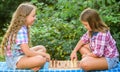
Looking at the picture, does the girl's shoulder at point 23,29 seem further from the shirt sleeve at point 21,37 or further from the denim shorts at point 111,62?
the denim shorts at point 111,62

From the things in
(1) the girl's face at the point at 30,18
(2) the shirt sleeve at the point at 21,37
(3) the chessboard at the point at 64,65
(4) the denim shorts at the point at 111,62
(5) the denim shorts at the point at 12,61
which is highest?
(1) the girl's face at the point at 30,18

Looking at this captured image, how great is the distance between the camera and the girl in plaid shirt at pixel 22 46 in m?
3.85

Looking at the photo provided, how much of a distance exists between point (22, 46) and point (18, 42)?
65 mm

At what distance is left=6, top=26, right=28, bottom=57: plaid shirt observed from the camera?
3848 mm

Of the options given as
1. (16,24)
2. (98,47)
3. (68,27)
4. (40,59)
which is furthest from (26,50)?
(68,27)

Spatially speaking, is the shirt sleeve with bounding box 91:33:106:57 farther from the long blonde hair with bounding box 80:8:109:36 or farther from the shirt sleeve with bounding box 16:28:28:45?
the shirt sleeve with bounding box 16:28:28:45

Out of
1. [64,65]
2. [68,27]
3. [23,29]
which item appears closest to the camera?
[23,29]

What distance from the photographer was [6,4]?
10.3 meters

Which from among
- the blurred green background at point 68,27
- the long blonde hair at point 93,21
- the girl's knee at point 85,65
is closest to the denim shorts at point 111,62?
the girl's knee at point 85,65

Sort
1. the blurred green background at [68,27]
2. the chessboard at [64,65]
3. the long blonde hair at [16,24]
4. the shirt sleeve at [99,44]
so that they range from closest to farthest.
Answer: the shirt sleeve at [99,44], the long blonde hair at [16,24], the chessboard at [64,65], the blurred green background at [68,27]

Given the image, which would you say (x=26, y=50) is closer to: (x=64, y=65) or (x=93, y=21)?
(x=64, y=65)

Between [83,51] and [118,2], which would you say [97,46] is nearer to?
[83,51]

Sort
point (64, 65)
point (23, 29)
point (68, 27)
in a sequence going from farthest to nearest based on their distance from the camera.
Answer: point (68, 27)
point (64, 65)
point (23, 29)

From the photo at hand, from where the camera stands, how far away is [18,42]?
12.7ft
